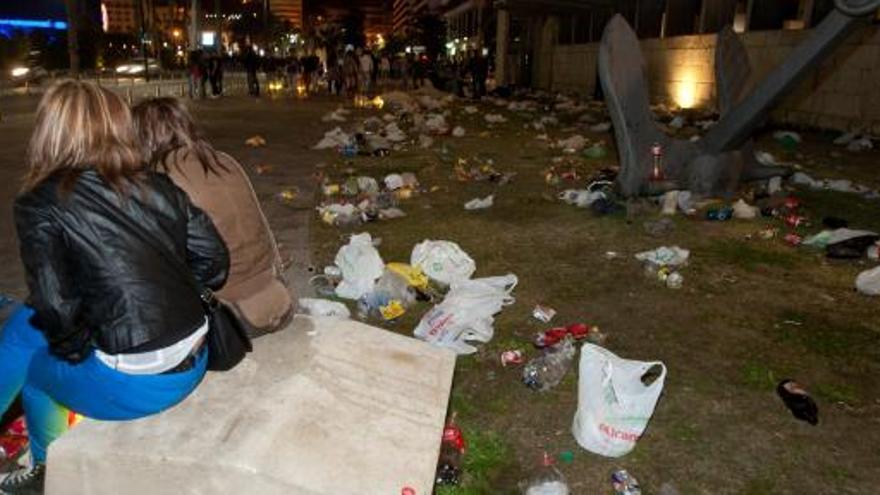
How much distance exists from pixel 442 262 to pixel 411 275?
289 millimetres

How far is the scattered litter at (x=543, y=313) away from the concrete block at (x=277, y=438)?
1.68 metres

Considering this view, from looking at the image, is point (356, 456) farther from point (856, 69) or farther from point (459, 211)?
point (856, 69)

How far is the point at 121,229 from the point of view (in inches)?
82.9

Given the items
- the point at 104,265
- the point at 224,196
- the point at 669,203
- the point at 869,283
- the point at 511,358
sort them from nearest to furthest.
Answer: the point at 104,265 < the point at 224,196 < the point at 511,358 < the point at 869,283 < the point at 669,203

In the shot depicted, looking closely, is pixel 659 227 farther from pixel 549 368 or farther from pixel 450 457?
pixel 450 457

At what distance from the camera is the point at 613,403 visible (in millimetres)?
2898

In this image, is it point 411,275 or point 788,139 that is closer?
point 411,275

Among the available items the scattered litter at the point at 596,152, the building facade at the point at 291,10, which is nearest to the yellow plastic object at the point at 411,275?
the scattered litter at the point at 596,152

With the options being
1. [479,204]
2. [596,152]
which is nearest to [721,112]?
[596,152]

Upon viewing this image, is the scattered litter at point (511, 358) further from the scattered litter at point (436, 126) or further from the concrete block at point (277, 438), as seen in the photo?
the scattered litter at point (436, 126)

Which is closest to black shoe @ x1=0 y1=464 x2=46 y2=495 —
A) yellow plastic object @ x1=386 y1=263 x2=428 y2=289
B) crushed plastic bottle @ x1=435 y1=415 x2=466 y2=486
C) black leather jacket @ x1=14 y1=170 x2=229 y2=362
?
black leather jacket @ x1=14 y1=170 x2=229 y2=362

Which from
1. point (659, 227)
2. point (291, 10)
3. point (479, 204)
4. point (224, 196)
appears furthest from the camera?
point (291, 10)

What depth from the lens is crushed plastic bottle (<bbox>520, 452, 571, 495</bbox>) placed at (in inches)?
105

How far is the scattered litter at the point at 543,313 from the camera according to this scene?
172 inches
